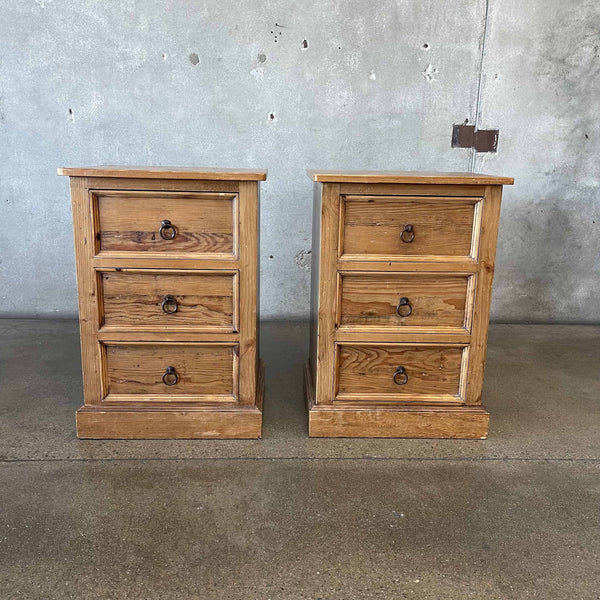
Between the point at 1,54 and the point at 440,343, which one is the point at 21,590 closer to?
the point at 440,343

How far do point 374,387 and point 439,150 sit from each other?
163 cm

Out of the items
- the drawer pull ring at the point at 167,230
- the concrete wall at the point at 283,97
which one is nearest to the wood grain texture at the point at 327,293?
the drawer pull ring at the point at 167,230

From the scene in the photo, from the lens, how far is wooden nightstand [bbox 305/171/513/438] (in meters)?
1.67

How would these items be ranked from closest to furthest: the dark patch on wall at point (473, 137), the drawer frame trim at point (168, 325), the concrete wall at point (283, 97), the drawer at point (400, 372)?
the drawer frame trim at point (168, 325) < the drawer at point (400, 372) < the concrete wall at point (283, 97) < the dark patch on wall at point (473, 137)

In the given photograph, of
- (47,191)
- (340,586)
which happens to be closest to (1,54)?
(47,191)

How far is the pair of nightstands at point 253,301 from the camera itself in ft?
5.41

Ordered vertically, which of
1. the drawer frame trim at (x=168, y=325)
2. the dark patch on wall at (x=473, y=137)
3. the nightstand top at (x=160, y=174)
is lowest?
the drawer frame trim at (x=168, y=325)

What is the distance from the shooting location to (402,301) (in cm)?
175

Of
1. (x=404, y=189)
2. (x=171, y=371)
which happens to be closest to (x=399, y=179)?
(x=404, y=189)

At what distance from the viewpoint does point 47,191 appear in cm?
291

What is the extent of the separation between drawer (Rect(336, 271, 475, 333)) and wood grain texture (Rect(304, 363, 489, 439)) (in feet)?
0.93

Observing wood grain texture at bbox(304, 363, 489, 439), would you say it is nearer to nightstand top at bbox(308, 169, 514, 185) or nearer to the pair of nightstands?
the pair of nightstands

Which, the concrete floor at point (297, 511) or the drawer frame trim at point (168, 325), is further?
the drawer frame trim at point (168, 325)

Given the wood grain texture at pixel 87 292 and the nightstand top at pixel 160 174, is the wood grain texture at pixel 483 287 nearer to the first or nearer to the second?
the nightstand top at pixel 160 174
